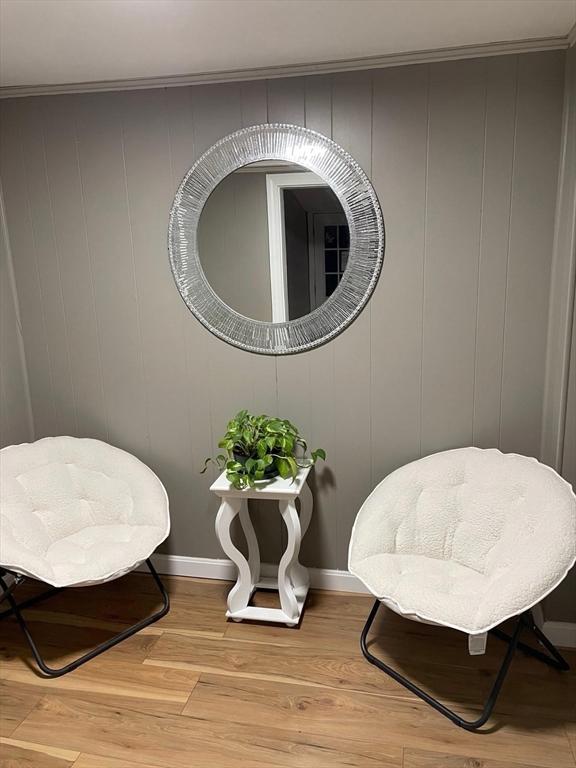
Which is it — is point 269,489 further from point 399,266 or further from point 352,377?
point 399,266

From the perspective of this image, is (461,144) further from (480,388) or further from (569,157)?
(480,388)

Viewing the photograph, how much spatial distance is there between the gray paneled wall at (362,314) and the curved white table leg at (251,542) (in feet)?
0.31

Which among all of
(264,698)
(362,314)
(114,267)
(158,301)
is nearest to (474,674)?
(264,698)

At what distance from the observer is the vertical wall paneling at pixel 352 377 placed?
2209 mm

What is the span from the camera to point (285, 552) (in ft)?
7.92

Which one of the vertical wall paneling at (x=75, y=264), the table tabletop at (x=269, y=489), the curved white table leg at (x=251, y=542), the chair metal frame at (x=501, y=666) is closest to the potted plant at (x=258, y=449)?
the table tabletop at (x=269, y=489)

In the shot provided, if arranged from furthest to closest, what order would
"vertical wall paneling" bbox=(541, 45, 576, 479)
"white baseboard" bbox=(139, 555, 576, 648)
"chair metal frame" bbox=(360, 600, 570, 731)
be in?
"white baseboard" bbox=(139, 555, 576, 648) → "vertical wall paneling" bbox=(541, 45, 576, 479) → "chair metal frame" bbox=(360, 600, 570, 731)

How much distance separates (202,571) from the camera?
277 cm

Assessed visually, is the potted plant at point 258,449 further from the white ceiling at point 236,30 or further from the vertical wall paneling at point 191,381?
the white ceiling at point 236,30

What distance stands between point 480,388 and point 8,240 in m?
2.17

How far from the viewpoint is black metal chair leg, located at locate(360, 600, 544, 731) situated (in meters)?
1.82

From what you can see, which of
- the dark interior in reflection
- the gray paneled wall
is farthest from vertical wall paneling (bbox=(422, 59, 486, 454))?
the dark interior in reflection

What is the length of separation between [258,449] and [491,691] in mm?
1140

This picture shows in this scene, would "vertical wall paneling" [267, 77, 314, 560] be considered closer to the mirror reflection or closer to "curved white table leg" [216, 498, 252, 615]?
the mirror reflection
